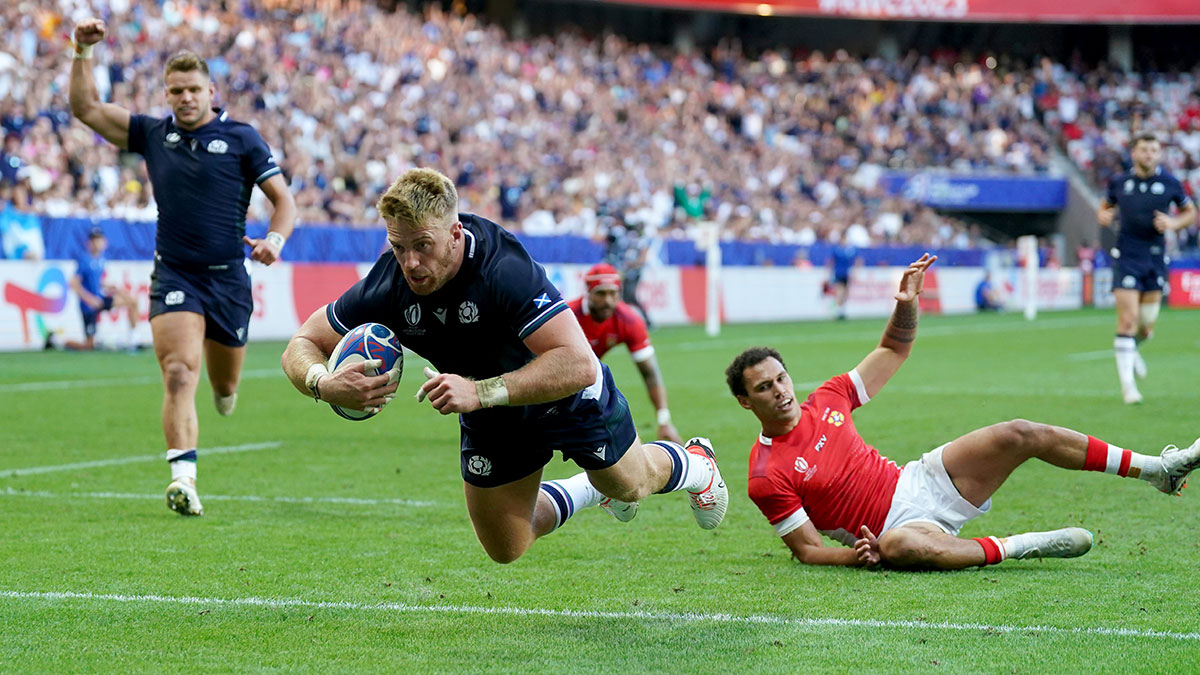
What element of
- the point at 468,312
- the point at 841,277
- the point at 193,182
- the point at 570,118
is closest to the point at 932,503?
the point at 468,312

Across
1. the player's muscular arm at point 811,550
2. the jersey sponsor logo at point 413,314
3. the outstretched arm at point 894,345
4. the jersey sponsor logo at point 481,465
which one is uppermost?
the jersey sponsor logo at point 413,314

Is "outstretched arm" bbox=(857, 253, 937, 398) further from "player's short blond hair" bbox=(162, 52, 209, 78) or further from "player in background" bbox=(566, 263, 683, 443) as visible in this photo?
"player's short blond hair" bbox=(162, 52, 209, 78)

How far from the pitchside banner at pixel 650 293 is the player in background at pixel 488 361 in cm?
18

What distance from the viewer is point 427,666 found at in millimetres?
4715

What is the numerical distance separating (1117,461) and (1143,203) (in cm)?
851

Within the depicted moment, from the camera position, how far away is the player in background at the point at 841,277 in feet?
114

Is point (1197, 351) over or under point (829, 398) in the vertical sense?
under

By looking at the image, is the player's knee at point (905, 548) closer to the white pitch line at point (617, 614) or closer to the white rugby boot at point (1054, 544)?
the white rugby boot at point (1054, 544)

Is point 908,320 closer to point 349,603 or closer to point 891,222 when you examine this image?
point 349,603

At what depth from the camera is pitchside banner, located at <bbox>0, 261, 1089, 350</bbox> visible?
69.2 ft

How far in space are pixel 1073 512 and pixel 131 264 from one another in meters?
17.3

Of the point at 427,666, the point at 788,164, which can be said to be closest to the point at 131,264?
the point at 427,666

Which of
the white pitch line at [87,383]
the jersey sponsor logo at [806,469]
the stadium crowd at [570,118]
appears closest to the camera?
the jersey sponsor logo at [806,469]

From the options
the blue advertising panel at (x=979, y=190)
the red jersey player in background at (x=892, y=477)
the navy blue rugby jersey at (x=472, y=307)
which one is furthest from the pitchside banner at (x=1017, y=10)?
the navy blue rugby jersey at (x=472, y=307)
